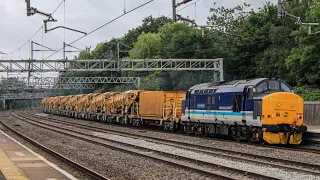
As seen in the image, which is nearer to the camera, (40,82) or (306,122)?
(306,122)

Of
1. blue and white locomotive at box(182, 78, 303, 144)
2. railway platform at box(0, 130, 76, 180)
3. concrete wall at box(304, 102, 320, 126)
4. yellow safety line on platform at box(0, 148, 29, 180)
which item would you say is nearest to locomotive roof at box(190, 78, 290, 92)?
blue and white locomotive at box(182, 78, 303, 144)

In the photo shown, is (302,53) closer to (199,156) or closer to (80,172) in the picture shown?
(199,156)

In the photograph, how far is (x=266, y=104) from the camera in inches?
826

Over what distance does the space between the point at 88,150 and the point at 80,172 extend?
5.84 meters

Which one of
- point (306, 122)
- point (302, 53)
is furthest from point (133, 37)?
point (306, 122)

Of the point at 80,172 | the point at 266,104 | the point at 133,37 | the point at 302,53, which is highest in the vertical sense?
the point at 133,37

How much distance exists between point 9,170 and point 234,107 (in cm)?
1279

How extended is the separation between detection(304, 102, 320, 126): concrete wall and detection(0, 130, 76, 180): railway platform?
22782mm

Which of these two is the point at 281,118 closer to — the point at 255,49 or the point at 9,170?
the point at 9,170

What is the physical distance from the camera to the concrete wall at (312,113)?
3384 centimetres

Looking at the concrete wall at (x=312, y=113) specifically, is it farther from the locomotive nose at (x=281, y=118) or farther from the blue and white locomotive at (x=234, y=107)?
the locomotive nose at (x=281, y=118)

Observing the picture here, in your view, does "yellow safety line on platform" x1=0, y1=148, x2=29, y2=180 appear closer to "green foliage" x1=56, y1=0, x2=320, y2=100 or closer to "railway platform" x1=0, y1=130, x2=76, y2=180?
"railway platform" x1=0, y1=130, x2=76, y2=180

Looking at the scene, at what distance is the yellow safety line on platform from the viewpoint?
1251 centimetres

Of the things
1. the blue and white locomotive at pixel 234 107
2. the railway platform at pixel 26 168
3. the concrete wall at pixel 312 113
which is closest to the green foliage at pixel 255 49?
the concrete wall at pixel 312 113
